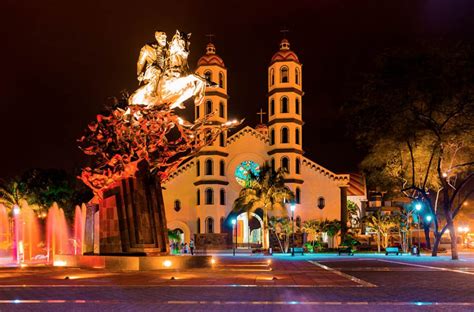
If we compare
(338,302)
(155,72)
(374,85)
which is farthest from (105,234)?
(374,85)

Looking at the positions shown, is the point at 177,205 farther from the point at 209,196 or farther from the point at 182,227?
the point at 209,196

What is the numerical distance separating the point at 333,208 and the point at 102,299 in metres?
56.3

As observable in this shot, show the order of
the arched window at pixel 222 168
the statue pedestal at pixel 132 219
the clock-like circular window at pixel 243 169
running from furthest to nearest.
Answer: the clock-like circular window at pixel 243 169, the arched window at pixel 222 168, the statue pedestal at pixel 132 219

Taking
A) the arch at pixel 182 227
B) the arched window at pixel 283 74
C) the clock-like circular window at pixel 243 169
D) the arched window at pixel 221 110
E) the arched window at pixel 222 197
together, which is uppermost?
the arched window at pixel 283 74

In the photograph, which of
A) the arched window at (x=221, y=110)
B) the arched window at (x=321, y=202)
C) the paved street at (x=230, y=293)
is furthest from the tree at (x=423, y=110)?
the arched window at (x=221, y=110)

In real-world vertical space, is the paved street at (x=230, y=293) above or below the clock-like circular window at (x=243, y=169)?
below

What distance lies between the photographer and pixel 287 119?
6781 cm

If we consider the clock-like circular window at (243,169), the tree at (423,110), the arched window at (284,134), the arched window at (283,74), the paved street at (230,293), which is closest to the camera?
the paved street at (230,293)

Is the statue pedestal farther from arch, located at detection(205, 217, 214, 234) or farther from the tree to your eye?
arch, located at detection(205, 217, 214, 234)

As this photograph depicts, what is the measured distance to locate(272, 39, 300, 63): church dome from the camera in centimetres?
6844

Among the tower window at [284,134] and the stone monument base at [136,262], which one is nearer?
the stone monument base at [136,262]

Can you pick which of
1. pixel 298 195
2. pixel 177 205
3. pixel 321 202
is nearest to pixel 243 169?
pixel 298 195

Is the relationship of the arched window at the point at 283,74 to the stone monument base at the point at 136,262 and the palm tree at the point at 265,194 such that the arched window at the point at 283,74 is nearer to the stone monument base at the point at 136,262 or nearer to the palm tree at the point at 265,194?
the palm tree at the point at 265,194

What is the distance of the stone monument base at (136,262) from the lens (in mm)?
25375
